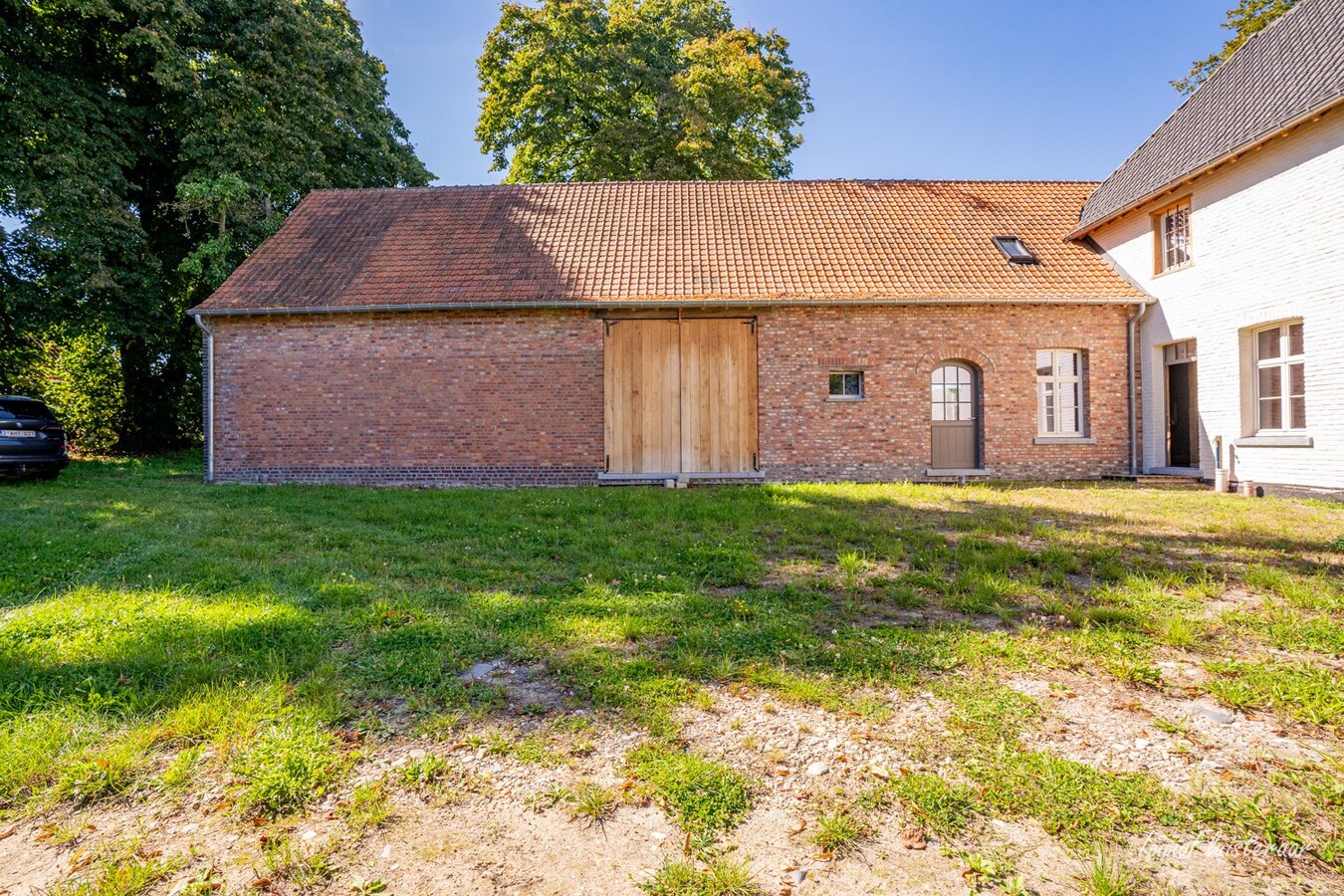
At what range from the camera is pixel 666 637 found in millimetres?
3824

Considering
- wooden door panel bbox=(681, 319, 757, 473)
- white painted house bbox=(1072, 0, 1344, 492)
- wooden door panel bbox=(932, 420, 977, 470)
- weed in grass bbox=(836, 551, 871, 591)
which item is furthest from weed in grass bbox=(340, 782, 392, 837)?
white painted house bbox=(1072, 0, 1344, 492)

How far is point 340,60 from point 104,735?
64.8 feet

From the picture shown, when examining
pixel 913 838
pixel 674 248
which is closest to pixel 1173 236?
pixel 674 248

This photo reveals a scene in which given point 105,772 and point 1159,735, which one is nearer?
point 105,772

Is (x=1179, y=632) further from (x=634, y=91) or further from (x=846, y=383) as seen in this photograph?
(x=634, y=91)

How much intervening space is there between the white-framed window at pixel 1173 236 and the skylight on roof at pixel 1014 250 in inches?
80.7

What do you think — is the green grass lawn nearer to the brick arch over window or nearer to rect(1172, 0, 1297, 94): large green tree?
the brick arch over window

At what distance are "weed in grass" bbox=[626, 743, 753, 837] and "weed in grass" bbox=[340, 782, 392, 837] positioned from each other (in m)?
0.90

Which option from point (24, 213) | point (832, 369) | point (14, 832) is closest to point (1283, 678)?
point (14, 832)

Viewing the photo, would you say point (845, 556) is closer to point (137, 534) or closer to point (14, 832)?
point (14, 832)

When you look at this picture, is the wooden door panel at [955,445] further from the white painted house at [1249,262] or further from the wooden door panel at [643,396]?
the wooden door panel at [643,396]

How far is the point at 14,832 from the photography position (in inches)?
85.4

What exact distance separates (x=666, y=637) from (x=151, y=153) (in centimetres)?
1963

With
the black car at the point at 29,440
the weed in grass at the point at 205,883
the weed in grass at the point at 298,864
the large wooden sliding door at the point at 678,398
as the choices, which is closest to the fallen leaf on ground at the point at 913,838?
the weed in grass at the point at 298,864
